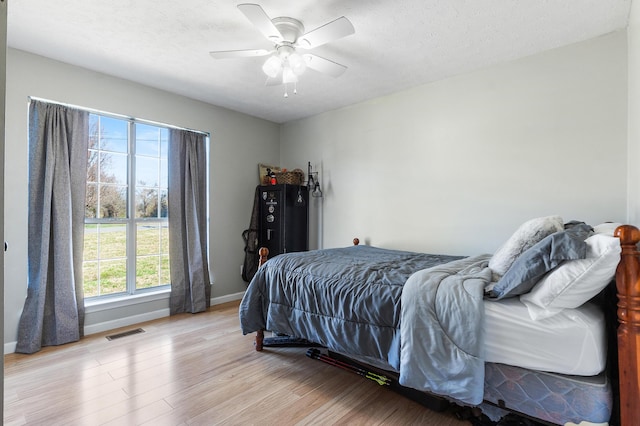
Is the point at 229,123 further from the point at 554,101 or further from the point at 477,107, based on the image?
the point at 554,101

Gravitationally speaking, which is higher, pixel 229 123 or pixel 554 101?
pixel 229 123

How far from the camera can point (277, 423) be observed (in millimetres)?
1729

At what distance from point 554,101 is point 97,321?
4.59 metres

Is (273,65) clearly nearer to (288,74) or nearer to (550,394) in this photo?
(288,74)

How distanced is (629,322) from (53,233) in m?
3.89

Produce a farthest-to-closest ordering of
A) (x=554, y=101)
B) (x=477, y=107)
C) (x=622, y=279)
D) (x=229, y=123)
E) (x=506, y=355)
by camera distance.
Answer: (x=229, y=123)
(x=477, y=107)
(x=554, y=101)
(x=506, y=355)
(x=622, y=279)

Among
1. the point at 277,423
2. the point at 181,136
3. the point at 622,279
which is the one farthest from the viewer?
the point at 181,136

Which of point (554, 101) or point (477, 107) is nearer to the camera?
point (554, 101)

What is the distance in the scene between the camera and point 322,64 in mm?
2414

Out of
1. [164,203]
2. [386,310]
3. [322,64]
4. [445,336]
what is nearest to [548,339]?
[445,336]

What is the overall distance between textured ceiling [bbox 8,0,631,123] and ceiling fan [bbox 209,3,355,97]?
94mm

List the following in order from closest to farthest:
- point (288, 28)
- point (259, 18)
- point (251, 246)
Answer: point (259, 18) → point (288, 28) → point (251, 246)

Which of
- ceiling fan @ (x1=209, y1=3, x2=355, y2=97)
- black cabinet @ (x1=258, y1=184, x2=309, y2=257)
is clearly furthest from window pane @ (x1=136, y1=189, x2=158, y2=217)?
ceiling fan @ (x1=209, y1=3, x2=355, y2=97)

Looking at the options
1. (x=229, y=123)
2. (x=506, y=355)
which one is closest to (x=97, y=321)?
(x=229, y=123)
